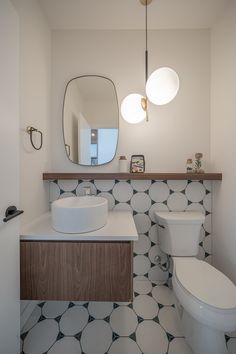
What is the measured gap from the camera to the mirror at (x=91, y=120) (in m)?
1.56

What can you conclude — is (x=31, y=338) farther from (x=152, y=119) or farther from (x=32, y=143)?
(x=152, y=119)

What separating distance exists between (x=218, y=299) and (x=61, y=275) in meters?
0.86

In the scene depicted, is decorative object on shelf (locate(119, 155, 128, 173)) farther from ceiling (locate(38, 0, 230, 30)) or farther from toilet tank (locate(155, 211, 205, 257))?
ceiling (locate(38, 0, 230, 30))

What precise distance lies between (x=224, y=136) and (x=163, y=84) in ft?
2.26

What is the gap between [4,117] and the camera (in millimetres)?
823

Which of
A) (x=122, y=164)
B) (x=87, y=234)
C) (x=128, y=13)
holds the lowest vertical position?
(x=87, y=234)

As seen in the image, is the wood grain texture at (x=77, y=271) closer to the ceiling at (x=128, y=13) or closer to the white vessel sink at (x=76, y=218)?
the white vessel sink at (x=76, y=218)

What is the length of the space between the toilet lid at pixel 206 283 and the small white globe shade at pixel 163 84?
115cm

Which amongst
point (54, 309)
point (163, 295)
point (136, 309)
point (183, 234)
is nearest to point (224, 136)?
point (183, 234)

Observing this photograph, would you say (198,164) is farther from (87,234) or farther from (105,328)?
(105,328)

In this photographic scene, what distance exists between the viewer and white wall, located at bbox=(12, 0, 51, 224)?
116 cm

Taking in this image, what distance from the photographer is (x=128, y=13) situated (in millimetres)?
1415

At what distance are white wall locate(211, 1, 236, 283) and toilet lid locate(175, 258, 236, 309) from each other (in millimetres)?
302

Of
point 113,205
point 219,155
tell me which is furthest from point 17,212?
point 219,155
